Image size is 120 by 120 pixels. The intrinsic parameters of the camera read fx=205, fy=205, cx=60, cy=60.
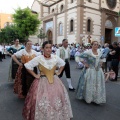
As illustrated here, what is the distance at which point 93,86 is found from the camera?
5262 mm

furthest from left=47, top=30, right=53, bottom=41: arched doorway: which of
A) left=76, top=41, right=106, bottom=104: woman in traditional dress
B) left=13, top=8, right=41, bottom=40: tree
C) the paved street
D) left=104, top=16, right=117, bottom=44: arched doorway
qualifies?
left=76, top=41, right=106, bottom=104: woman in traditional dress

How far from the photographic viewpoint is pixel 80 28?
26.0m

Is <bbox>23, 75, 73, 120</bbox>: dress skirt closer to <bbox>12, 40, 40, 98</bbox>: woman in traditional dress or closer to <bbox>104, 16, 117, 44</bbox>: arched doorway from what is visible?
<bbox>12, 40, 40, 98</bbox>: woman in traditional dress

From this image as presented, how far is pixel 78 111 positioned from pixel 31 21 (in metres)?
29.2

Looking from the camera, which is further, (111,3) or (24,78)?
(111,3)

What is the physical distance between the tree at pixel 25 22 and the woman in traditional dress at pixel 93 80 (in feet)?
91.8

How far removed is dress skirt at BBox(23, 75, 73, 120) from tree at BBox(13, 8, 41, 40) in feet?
97.5

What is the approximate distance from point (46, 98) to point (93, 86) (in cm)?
224

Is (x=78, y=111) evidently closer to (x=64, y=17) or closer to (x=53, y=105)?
(x=53, y=105)

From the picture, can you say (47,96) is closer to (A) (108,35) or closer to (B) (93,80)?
(B) (93,80)

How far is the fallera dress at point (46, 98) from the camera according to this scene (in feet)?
10.7

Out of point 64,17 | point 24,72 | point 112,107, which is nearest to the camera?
point 112,107

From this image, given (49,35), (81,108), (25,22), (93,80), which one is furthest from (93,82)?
(49,35)

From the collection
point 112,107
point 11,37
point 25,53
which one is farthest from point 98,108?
point 11,37
